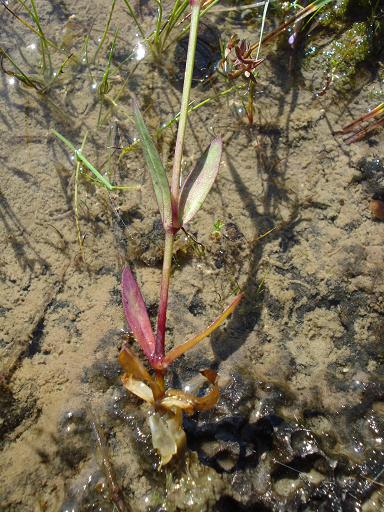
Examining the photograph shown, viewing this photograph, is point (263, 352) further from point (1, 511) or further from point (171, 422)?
point (1, 511)

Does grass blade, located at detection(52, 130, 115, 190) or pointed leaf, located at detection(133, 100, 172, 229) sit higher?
grass blade, located at detection(52, 130, 115, 190)

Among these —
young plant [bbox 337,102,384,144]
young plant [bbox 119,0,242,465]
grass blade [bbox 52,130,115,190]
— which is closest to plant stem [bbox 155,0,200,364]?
young plant [bbox 119,0,242,465]

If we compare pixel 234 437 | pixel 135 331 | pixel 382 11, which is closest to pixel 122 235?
pixel 135 331

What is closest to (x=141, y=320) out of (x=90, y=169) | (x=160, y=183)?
(x=160, y=183)

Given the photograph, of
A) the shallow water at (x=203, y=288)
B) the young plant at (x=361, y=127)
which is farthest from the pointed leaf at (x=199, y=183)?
the young plant at (x=361, y=127)

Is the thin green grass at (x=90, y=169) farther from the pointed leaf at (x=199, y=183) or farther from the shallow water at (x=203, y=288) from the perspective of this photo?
the pointed leaf at (x=199, y=183)

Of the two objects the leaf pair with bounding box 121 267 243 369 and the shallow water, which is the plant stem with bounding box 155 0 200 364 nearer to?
the leaf pair with bounding box 121 267 243 369

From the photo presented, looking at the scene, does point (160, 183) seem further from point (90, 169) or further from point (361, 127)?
point (361, 127)
